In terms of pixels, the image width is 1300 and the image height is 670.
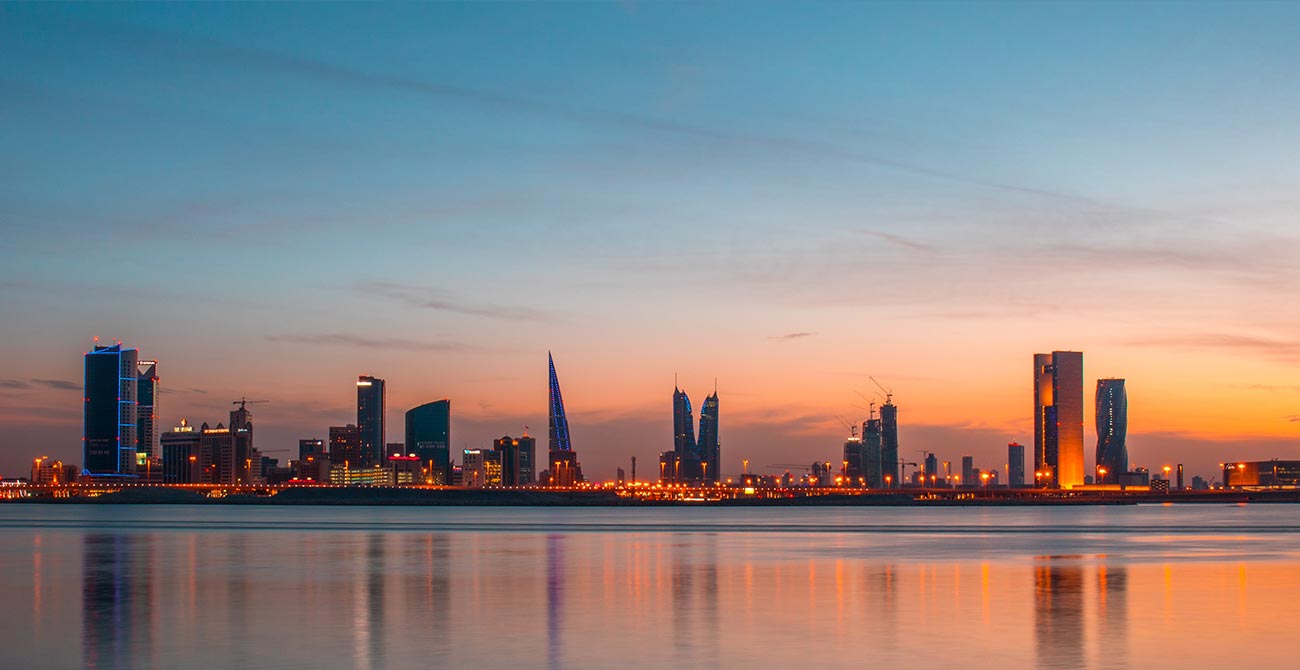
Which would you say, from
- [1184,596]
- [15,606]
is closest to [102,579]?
[15,606]

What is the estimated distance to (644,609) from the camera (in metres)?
37.9

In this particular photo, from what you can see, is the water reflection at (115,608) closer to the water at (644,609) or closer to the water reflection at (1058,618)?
the water at (644,609)

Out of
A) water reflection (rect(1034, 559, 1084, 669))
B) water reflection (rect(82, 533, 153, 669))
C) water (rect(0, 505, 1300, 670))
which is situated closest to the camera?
water reflection (rect(1034, 559, 1084, 669))

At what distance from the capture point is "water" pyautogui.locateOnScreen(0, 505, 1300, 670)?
28.1 metres

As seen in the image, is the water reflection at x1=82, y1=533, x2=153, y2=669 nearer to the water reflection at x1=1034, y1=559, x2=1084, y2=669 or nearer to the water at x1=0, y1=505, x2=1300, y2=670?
the water at x1=0, y1=505, x2=1300, y2=670

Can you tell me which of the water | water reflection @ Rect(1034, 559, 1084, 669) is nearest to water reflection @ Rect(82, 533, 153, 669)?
the water

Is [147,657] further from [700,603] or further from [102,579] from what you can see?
[102,579]

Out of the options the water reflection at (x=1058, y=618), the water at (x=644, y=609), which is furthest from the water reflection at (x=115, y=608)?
the water reflection at (x=1058, y=618)

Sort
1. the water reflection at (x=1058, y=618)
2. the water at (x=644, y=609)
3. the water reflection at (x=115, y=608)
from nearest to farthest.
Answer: the water reflection at (x=1058, y=618), the water at (x=644, y=609), the water reflection at (x=115, y=608)

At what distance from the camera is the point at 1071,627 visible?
1314 inches

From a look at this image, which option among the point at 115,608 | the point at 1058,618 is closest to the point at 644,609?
the point at 1058,618

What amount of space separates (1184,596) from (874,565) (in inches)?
672

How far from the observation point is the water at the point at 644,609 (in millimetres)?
28094

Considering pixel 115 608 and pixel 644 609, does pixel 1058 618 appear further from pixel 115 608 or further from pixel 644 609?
pixel 115 608
